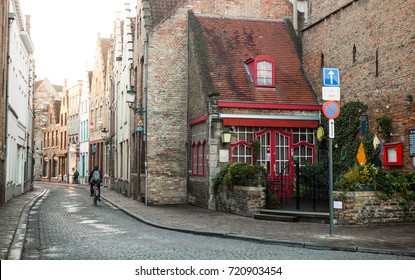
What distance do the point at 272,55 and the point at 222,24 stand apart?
105 inches

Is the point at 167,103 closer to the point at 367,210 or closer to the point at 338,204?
the point at 367,210

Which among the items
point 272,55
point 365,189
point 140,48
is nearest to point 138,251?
point 365,189

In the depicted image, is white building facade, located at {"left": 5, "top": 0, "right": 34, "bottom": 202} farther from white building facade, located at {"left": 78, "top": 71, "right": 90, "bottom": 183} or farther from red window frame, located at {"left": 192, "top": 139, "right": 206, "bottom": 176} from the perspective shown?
white building facade, located at {"left": 78, "top": 71, "right": 90, "bottom": 183}

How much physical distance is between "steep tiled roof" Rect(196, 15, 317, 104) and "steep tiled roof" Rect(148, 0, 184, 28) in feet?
4.44

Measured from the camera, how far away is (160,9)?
23719mm

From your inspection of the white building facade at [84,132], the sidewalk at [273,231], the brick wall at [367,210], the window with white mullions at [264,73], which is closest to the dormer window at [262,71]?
the window with white mullions at [264,73]

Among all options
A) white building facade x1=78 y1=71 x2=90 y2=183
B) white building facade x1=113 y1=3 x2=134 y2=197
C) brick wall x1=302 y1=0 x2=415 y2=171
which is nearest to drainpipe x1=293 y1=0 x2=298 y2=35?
brick wall x1=302 y1=0 x2=415 y2=171

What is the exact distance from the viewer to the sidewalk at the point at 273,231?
10.7m

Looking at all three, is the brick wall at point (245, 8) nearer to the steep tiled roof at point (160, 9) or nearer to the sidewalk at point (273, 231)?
the steep tiled roof at point (160, 9)

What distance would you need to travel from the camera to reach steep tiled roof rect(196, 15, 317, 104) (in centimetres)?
2083

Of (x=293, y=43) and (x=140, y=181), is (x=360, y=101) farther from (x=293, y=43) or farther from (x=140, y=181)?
(x=140, y=181)

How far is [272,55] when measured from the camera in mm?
23000

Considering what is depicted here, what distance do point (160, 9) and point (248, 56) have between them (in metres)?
4.51

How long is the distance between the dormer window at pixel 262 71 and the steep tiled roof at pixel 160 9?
4.54 m
